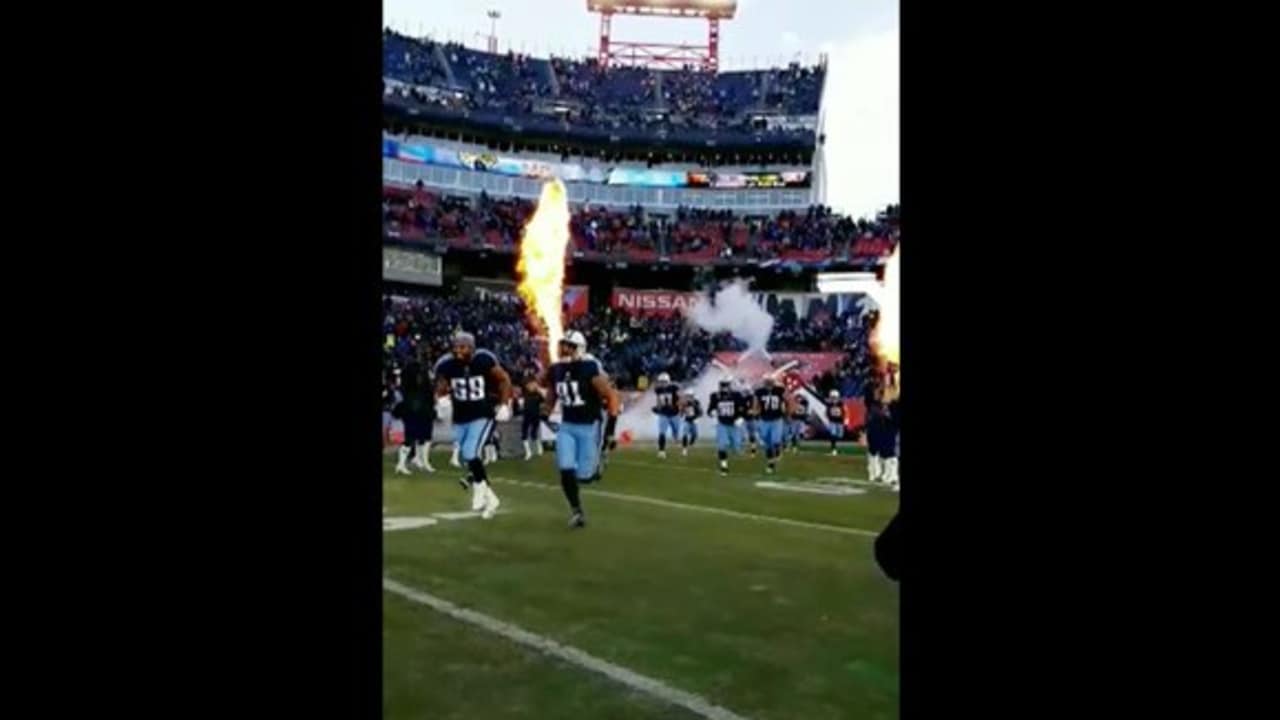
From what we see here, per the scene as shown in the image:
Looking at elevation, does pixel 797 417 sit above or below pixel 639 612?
above

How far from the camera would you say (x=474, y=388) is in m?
12.2

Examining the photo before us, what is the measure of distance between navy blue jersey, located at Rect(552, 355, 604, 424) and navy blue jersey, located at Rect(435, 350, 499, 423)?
0.93 metres

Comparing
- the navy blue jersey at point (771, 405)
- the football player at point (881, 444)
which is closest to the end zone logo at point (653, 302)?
the navy blue jersey at point (771, 405)

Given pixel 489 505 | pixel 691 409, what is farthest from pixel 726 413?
pixel 489 505

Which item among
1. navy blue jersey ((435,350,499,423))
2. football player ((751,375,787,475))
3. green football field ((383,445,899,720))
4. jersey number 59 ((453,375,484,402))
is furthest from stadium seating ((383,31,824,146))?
green football field ((383,445,899,720))

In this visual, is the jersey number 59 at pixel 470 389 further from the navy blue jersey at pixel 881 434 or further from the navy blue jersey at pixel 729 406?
the navy blue jersey at pixel 729 406

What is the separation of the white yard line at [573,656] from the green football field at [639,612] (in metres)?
0.02

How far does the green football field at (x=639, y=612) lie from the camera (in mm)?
4609

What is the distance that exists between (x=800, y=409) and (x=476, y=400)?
71.4 feet

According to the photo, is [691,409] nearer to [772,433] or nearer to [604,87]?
[772,433]
